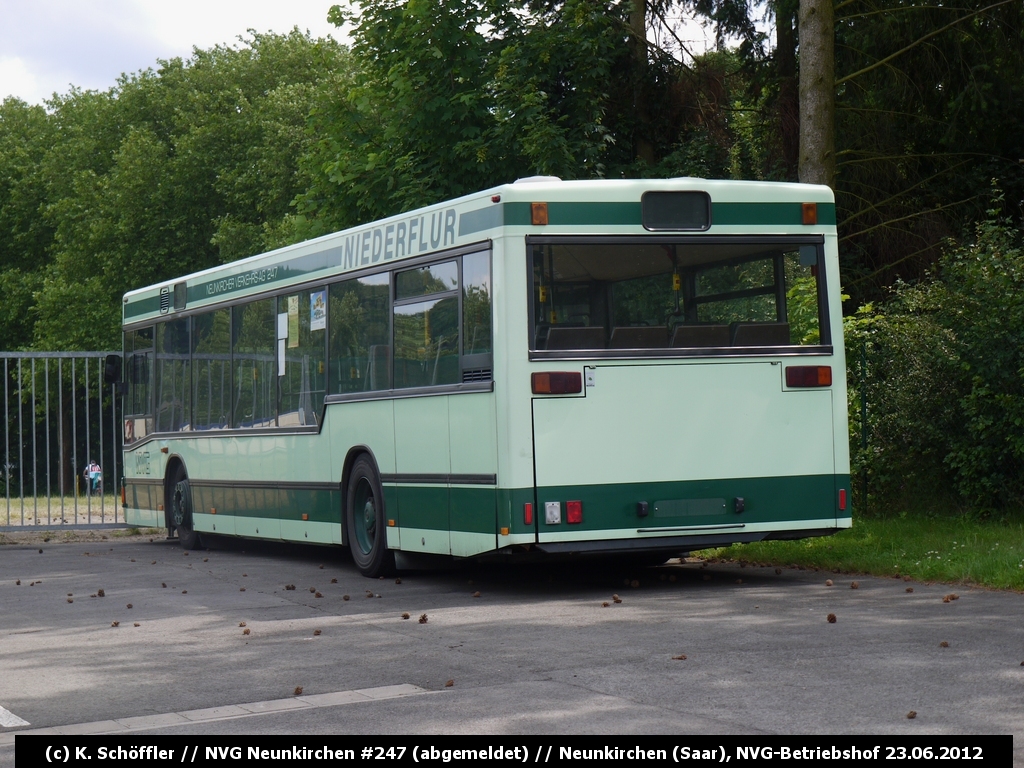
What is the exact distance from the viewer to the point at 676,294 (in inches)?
454

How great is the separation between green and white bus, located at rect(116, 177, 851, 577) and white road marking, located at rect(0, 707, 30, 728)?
456cm

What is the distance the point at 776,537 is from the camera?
1171 centimetres

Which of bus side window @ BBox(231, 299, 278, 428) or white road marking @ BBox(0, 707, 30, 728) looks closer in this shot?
white road marking @ BBox(0, 707, 30, 728)

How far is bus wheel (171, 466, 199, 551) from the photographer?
60.0ft

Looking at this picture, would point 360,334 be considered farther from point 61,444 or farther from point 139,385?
point 61,444

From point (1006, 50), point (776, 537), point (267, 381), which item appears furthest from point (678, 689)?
point (1006, 50)

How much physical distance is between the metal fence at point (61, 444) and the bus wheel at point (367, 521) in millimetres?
8133

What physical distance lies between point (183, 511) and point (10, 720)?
460 inches

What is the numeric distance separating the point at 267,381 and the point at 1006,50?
Result: 1137 cm

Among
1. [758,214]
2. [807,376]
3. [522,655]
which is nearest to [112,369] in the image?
[758,214]

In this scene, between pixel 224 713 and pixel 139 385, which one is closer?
pixel 224 713

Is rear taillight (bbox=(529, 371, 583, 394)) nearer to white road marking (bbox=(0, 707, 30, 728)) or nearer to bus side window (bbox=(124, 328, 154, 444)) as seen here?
white road marking (bbox=(0, 707, 30, 728))

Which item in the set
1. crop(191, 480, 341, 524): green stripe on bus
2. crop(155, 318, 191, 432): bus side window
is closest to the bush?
crop(191, 480, 341, 524): green stripe on bus

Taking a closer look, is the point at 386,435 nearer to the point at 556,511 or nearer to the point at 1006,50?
the point at 556,511
